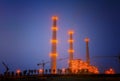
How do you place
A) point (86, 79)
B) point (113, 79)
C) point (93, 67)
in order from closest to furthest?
point (113, 79) < point (86, 79) < point (93, 67)

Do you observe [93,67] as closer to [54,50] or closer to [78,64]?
[78,64]

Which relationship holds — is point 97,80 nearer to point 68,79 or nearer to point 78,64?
point 68,79

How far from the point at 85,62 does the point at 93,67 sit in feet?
23.4

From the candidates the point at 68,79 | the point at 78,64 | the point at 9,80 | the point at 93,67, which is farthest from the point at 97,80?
the point at 93,67

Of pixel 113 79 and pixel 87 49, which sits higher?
pixel 87 49

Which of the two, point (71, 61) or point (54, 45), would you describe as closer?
point (54, 45)

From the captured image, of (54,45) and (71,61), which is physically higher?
(54,45)

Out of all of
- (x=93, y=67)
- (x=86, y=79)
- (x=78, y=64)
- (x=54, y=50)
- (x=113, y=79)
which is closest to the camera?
(x=113, y=79)

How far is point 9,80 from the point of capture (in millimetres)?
63219

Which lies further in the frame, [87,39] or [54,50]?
[87,39]

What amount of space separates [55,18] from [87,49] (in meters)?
37.8

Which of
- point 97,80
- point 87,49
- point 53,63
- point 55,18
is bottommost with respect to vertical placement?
point 97,80

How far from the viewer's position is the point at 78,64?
5369 inches

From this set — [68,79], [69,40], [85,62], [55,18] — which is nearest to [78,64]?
[85,62]
